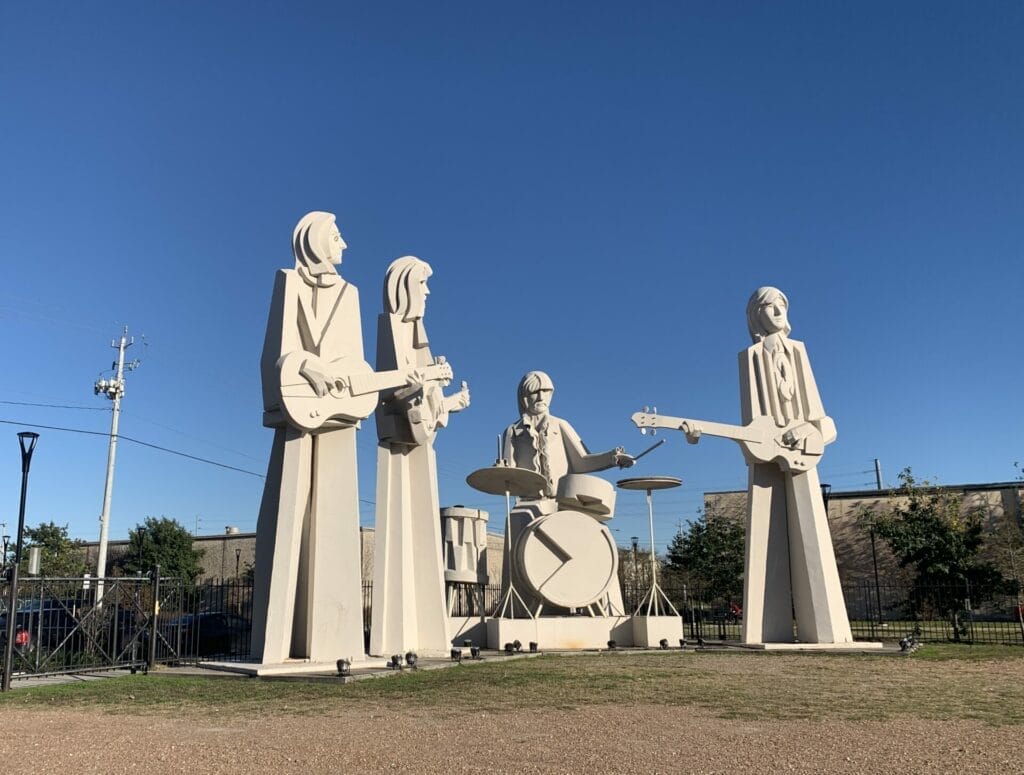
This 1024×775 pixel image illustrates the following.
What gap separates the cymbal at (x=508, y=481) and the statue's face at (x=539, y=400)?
170 centimetres

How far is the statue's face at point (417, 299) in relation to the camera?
15055mm

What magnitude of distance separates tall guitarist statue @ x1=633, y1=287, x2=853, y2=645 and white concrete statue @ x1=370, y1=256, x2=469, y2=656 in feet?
16.9

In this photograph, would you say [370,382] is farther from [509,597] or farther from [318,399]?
[509,597]

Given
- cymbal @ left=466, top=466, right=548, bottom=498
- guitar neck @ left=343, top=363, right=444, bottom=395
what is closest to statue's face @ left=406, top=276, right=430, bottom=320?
guitar neck @ left=343, top=363, right=444, bottom=395

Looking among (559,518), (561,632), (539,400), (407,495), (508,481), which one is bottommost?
(561,632)

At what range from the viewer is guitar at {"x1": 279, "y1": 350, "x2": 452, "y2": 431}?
11.6m

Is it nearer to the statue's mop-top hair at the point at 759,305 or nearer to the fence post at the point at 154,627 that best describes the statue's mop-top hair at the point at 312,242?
the fence post at the point at 154,627

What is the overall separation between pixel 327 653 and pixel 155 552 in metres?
35.7

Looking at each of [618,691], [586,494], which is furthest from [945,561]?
[618,691]

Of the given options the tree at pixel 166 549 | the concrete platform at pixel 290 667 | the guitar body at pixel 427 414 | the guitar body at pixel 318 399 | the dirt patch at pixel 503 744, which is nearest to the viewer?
the dirt patch at pixel 503 744

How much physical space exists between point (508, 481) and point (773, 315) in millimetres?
6244

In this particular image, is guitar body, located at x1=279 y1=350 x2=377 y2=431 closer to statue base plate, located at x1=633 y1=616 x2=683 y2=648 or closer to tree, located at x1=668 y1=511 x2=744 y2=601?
statue base plate, located at x1=633 y1=616 x2=683 y2=648

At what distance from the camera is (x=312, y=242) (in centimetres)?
1273

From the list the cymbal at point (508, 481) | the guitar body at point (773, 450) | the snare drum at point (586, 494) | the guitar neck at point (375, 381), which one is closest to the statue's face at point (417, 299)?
the guitar neck at point (375, 381)
